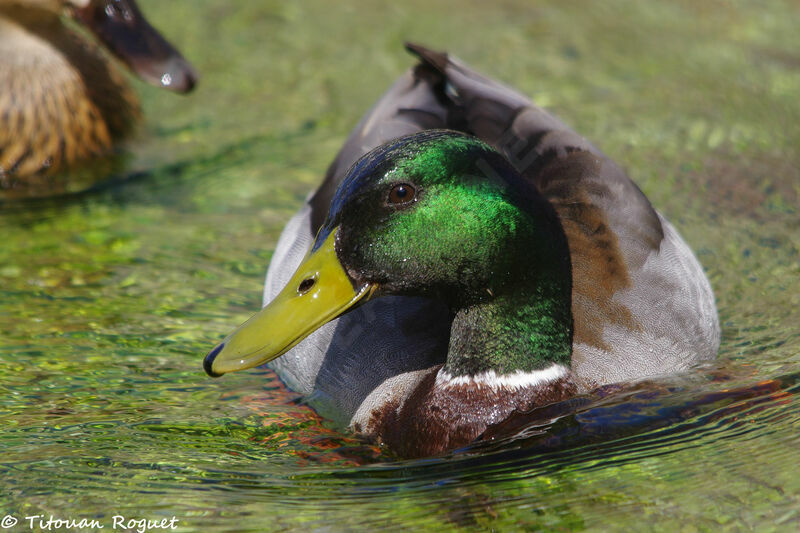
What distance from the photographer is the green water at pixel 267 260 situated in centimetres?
362

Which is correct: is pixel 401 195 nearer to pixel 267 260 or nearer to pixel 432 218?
pixel 432 218

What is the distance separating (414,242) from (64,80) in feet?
13.6

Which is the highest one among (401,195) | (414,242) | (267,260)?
(401,195)

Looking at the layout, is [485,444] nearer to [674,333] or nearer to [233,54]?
[674,333]

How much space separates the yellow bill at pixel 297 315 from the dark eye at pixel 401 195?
0.68ft

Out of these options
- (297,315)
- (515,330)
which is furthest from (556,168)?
(297,315)

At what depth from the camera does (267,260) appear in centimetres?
584

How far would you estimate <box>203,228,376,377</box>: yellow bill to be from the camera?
363 centimetres

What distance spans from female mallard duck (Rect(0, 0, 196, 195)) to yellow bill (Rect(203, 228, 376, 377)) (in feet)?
10.7
